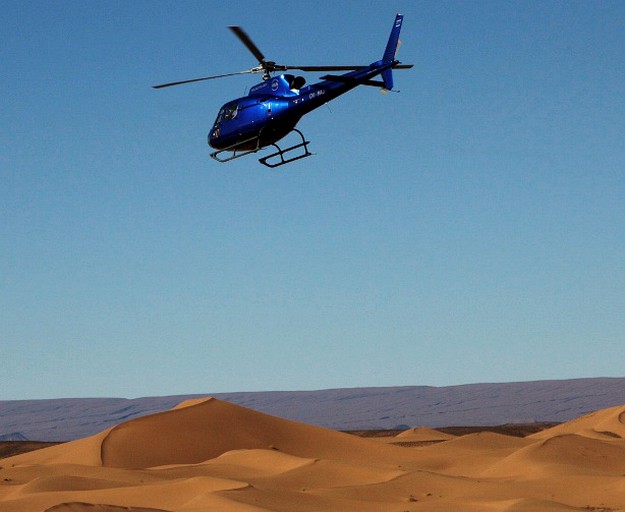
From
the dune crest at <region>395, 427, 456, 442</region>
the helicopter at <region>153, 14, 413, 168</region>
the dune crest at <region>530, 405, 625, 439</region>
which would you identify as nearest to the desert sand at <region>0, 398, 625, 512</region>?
the dune crest at <region>530, 405, 625, 439</region>

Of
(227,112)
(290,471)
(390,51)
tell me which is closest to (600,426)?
(290,471)

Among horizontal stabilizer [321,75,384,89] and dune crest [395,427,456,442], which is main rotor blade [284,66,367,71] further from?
dune crest [395,427,456,442]

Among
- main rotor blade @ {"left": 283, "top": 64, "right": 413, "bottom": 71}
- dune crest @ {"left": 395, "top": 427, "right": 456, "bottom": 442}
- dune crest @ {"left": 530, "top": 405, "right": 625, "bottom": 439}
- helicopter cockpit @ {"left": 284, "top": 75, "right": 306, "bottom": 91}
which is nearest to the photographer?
main rotor blade @ {"left": 283, "top": 64, "right": 413, "bottom": 71}

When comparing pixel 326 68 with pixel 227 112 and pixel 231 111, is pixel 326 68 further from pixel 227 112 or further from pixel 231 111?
pixel 227 112

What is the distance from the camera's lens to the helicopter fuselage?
3769 cm

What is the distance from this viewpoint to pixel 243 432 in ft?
157

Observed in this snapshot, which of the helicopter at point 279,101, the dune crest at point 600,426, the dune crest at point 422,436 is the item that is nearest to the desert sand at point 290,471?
the dune crest at point 600,426

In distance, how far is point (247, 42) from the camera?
35.5m

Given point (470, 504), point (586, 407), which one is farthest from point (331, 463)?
point (586, 407)

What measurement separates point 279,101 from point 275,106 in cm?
24

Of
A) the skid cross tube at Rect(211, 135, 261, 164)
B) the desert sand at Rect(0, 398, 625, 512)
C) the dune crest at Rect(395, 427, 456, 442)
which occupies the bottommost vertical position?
the desert sand at Rect(0, 398, 625, 512)

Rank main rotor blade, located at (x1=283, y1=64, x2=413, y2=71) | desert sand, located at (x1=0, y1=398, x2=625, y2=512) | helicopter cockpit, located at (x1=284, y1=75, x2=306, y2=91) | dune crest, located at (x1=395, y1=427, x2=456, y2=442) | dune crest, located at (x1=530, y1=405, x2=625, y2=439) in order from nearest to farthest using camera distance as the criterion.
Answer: desert sand, located at (x1=0, y1=398, x2=625, y2=512) < main rotor blade, located at (x1=283, y1=64, x2=413, y2=71) < helicopter cockpit, located at (x1=284, y1=75, x2=306, y2=91) < dune crest, located at (x1=530, y1=405, x2=625, y2=439) < dune crest, located at (x1=395, y1=427, x2=456, y2=442)

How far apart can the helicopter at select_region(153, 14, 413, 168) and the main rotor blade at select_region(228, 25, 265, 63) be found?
0.11ft

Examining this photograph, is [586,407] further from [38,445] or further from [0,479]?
[0,479]
